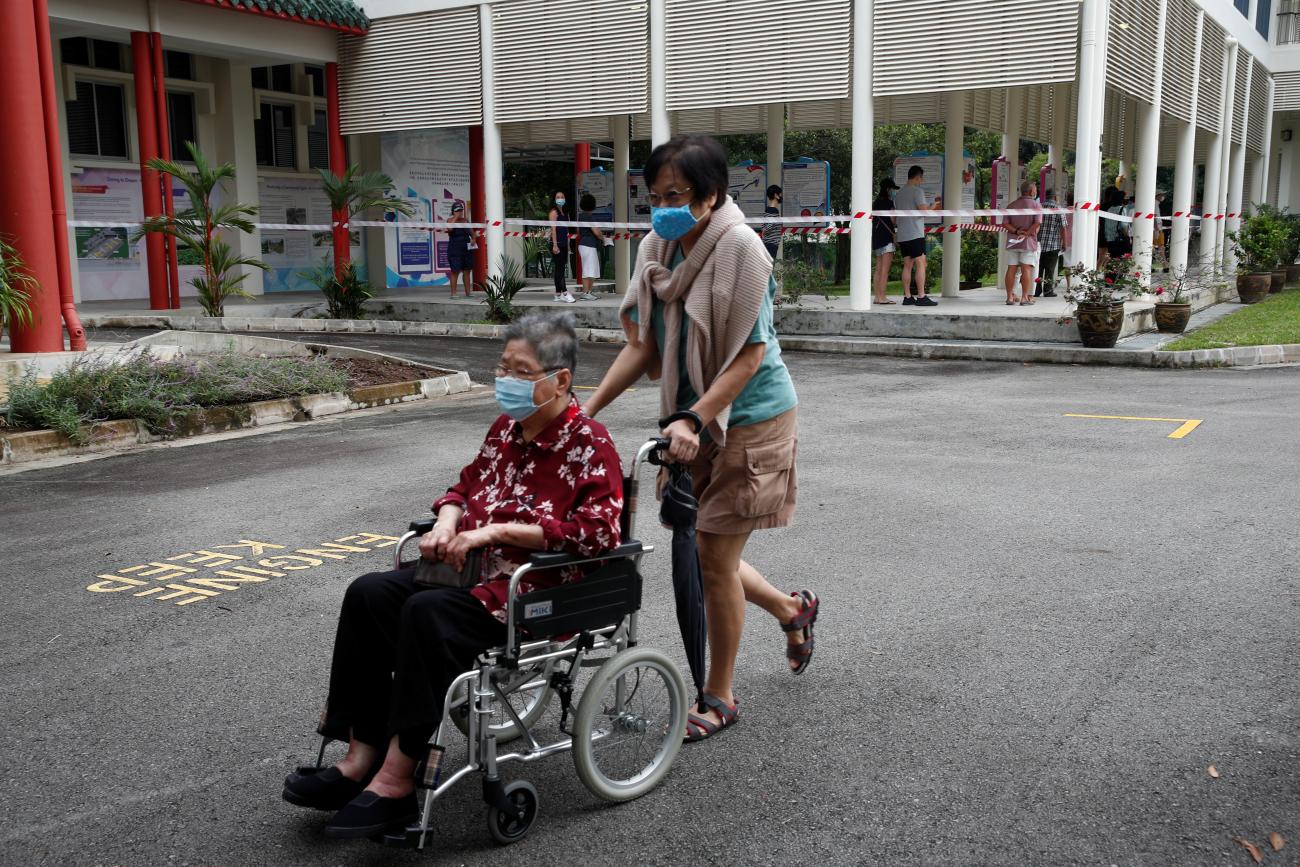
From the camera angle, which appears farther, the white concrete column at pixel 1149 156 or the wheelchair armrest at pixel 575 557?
the white concrete column at pixel 1149 156

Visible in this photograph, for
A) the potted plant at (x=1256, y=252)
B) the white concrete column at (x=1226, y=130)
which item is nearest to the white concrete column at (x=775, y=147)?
the potted plant at (x=1256, y=252)

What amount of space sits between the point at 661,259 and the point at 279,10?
17.5m

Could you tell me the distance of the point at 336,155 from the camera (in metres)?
21.9

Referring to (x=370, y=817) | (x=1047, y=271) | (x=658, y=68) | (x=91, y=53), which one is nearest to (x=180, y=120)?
(x=91, y=53)

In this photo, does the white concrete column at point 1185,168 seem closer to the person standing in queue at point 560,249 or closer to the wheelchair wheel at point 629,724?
the person standing in queue at point 560,249

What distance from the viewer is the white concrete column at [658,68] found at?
17.8 m

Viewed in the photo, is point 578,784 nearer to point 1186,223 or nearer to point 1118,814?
point 1118,814

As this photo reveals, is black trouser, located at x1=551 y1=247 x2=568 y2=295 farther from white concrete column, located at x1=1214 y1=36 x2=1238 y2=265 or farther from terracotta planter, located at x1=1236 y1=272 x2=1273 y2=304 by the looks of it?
white concrete column, located at x1=1214 y1=36 x2=1238 y2=265

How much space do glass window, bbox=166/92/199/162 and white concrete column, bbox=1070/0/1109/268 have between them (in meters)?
15.3

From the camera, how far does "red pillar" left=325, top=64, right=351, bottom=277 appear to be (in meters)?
21.0

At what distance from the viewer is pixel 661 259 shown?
3887 mm

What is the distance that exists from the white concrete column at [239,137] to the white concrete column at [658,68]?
8.29 meters

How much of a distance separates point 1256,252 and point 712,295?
22245 millimetres

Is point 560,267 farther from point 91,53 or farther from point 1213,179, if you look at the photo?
point 1213,179
